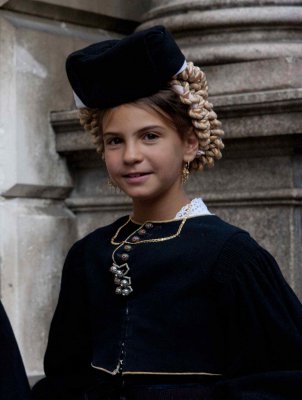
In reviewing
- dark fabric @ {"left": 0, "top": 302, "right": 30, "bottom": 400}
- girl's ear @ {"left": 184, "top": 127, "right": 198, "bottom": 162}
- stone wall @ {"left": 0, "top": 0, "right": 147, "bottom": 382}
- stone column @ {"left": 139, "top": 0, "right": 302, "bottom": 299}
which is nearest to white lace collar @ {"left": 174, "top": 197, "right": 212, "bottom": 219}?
girl's ear @ {"left": 184, "top": 127, "right": 198, "bottom": 162}

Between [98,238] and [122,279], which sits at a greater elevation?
[98,238]

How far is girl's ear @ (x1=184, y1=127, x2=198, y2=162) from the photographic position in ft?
10.1

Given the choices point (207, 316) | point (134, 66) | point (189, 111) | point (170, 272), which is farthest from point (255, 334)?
point (134, 66)

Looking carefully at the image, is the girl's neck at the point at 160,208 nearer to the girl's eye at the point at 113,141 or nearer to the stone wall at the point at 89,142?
the girl's eye at the point at 113,141

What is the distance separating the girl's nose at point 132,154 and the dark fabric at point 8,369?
0.50 metres

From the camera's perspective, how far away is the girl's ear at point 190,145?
10.1 feet

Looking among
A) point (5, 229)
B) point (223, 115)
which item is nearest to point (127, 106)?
point (223, 115)

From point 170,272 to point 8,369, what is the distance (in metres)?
0.47

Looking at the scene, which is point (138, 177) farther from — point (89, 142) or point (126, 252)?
point (89, 142)

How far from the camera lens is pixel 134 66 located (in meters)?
3.01

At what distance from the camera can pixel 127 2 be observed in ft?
16.9

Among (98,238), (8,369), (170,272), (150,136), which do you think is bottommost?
(8,369)

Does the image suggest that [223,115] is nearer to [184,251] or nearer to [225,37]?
[225,37]

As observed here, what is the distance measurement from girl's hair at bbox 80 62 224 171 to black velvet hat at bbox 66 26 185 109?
27 mm
